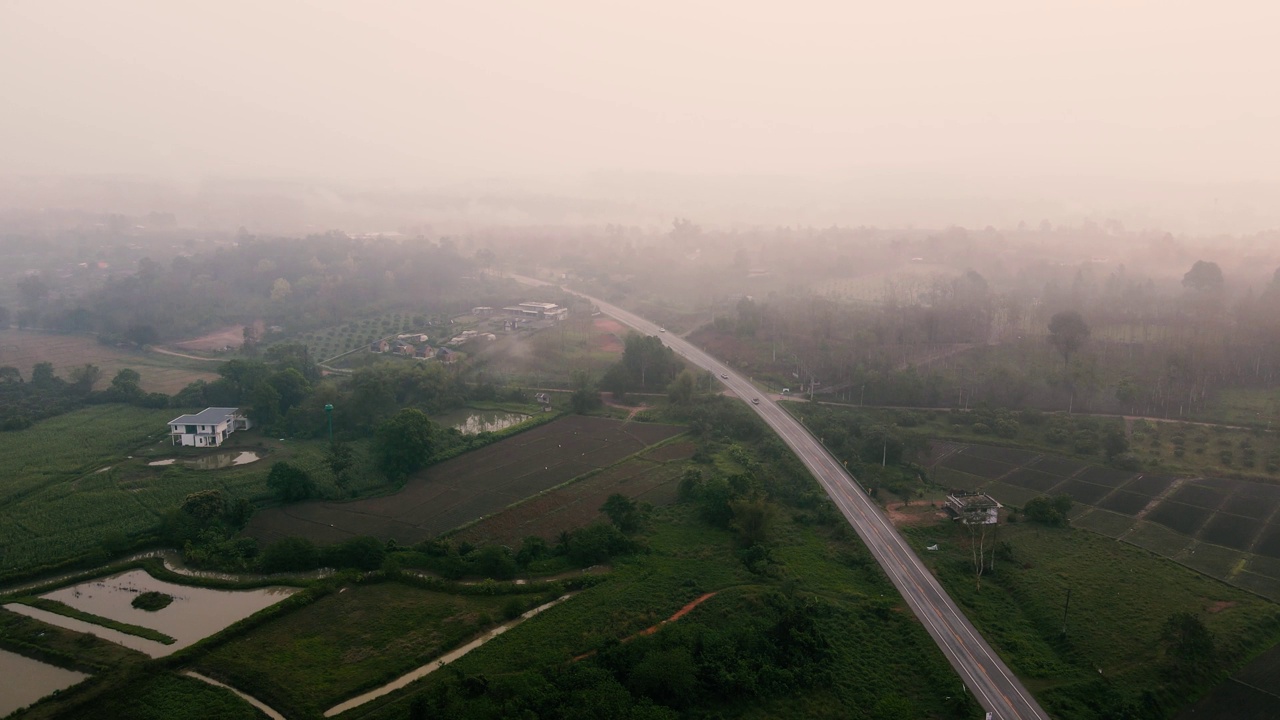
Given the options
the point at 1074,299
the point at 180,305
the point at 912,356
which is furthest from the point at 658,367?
the point at 180,305

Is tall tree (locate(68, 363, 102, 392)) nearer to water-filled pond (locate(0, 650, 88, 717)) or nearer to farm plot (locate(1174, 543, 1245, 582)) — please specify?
water-filled pond (locate(0, 650, 88, 717))

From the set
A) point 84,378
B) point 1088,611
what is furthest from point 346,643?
point 84,378

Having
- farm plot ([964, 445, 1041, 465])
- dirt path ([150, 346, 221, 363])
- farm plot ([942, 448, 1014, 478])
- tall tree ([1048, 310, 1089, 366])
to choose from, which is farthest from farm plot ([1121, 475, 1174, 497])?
Result: dirt path ([150, 346, 221, 363])

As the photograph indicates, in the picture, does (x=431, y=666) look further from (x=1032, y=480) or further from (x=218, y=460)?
(x=1032, y=480)

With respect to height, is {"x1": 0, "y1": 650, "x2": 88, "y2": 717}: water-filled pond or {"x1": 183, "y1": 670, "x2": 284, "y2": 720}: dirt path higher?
{"x1": 0, "y1": 650, "x2": 88, "y2": 717}: water-filled pond

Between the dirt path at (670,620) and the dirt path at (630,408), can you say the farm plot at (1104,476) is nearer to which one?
the dirt path at (670,620)
